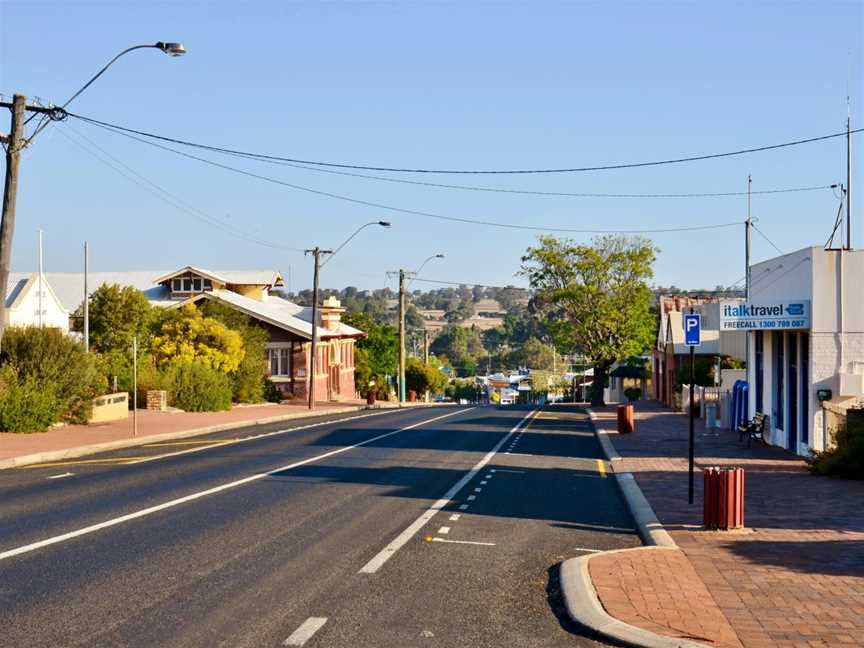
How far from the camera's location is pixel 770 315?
86.3ft

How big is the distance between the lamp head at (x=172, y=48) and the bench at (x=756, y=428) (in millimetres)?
17191

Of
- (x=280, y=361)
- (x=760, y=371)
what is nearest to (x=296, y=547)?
(x=760, y=371)

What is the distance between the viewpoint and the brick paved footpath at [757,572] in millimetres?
8609

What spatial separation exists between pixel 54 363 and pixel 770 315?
64.1 ft

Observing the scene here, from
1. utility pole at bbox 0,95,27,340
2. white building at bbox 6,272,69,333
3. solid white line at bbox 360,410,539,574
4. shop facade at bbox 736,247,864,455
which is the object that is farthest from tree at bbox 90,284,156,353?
shop facade at bbox 736,247,864,455

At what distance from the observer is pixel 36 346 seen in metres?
30.5

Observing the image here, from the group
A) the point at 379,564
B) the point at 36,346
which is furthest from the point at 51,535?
the point at 36,346

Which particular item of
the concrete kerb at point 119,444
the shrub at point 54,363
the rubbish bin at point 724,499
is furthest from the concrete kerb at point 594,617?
the shrub at point 54,363

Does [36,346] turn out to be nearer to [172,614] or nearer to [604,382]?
[172,614]

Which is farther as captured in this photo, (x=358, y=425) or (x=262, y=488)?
(x=358, y=425)

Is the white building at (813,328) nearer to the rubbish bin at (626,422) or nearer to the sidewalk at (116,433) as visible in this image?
the rubbish bin at (626,422)

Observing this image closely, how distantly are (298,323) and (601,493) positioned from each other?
43580 millimetres

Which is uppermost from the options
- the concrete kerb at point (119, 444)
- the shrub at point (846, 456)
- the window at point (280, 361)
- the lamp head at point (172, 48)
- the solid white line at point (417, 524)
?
the lamp head at point (172, 48)

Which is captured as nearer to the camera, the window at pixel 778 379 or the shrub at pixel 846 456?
the shrub at pixel 846 456
